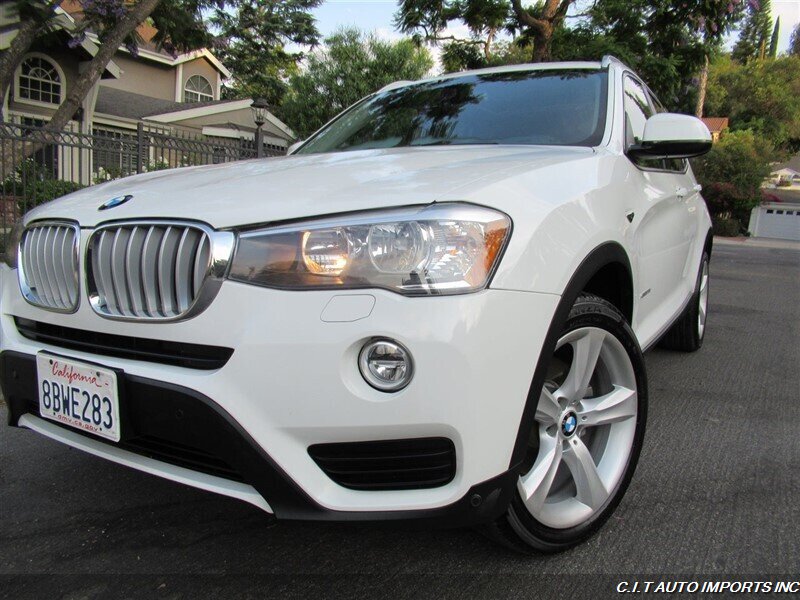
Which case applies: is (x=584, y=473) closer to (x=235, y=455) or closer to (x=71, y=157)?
(x=235, y=455)

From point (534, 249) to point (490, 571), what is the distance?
3.24 feet

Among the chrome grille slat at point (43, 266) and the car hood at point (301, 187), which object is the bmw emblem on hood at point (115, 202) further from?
the chrome grille slat at point (43, 266)

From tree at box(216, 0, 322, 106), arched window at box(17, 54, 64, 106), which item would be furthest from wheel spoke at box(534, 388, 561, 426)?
tree at box(216, 0, 322, 106)

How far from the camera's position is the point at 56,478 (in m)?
2.63

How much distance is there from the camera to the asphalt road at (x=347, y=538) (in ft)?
6.35

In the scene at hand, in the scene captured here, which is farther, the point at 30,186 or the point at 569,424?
the point at 30,186

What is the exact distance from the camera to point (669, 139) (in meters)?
2.66

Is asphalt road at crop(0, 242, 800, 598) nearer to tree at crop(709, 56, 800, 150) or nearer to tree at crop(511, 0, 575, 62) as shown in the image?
tree at crop(511, 0, 575, 62)

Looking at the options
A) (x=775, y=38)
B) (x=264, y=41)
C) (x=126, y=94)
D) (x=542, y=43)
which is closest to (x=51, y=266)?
(x=542, y=43)

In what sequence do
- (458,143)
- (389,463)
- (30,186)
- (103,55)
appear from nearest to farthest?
(389,463) < (458,143) < (30,186) < (103,55)

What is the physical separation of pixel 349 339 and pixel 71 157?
7458 mm

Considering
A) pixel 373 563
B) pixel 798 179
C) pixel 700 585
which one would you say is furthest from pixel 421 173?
pixel 798 179

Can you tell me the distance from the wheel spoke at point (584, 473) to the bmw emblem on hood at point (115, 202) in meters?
1.54

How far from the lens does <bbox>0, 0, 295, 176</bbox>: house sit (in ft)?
45.0
